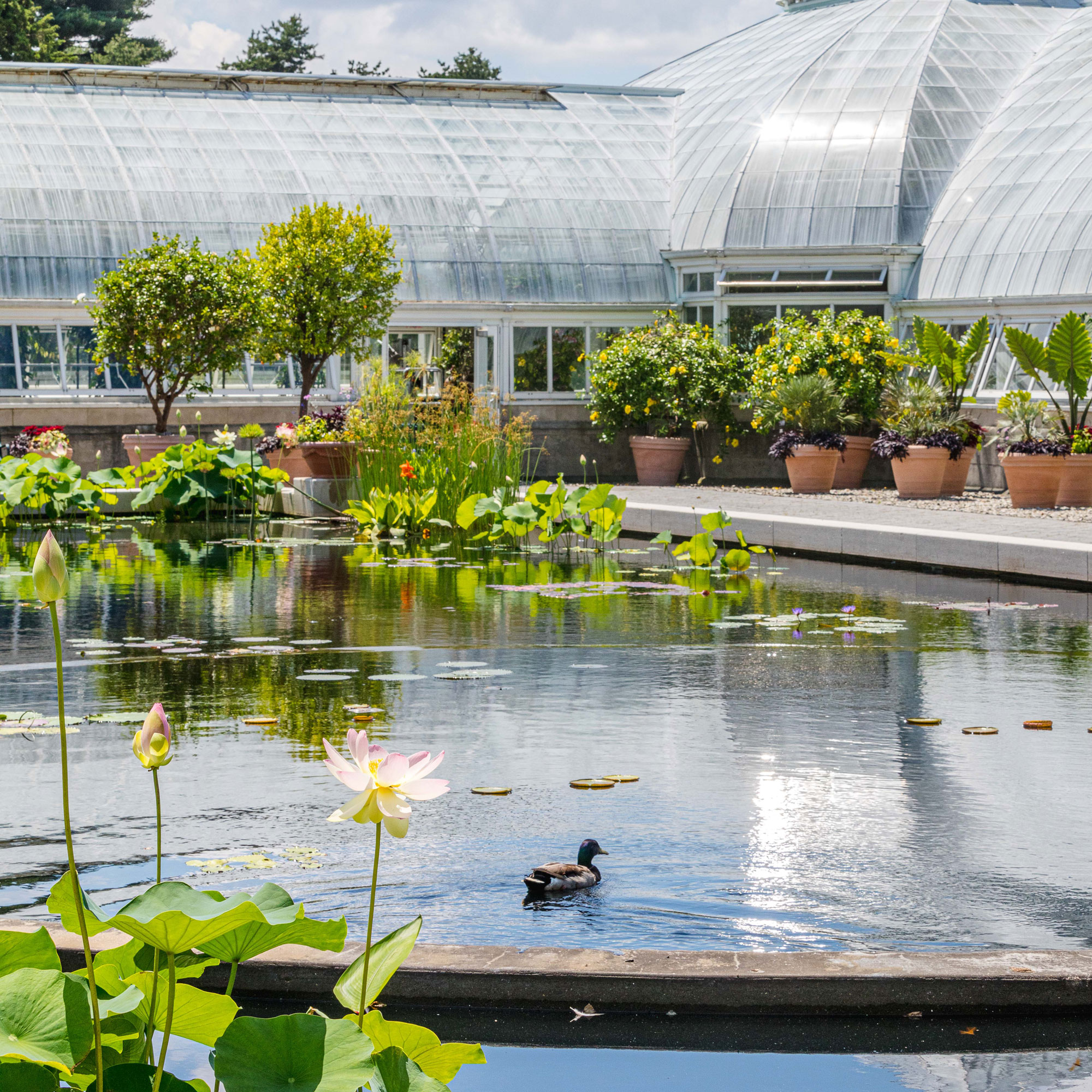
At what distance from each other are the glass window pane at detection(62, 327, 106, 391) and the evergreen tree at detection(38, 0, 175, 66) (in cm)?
2754

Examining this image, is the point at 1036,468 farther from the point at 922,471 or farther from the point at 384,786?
the point at 384,786

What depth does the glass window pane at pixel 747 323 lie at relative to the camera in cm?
3148

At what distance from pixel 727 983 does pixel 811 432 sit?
2261 cm

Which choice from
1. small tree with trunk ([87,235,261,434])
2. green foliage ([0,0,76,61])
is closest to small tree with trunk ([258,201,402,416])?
small tree with trunk ([87,235,261,434])

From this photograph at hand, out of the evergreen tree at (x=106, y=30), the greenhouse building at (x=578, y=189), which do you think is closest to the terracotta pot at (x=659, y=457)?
the greenhouse building at (x=578, y=189)

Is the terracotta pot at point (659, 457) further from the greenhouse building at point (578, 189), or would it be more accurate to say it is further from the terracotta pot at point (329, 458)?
the terracotta pot at point (329, 458)

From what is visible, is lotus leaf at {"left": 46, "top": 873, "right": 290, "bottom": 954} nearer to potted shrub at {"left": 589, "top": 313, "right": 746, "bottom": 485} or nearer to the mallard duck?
the mallard duck

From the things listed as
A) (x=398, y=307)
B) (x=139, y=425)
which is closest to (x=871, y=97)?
(x=398, y=307)

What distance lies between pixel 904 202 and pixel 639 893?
28.0m

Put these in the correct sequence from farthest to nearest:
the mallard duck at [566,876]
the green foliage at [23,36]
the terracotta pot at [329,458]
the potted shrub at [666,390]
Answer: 1. the green foliage at [23,36]
2. the potted shrub at [666,390]
3. the terracotta pot at [329,458]
4. the mallard duck at [566,876]

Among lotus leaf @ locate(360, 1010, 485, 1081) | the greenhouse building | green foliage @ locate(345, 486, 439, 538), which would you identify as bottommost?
green foliage @ locate(345, 486, 439, 538)

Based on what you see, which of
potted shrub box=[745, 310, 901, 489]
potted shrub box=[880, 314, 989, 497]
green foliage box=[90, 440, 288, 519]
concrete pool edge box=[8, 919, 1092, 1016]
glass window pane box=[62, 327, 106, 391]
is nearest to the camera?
concrete pool edge box=[8, 919, 1092, 1016]

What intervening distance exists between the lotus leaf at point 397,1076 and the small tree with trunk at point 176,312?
77.9 feet

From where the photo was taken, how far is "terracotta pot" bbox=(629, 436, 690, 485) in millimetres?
28922
